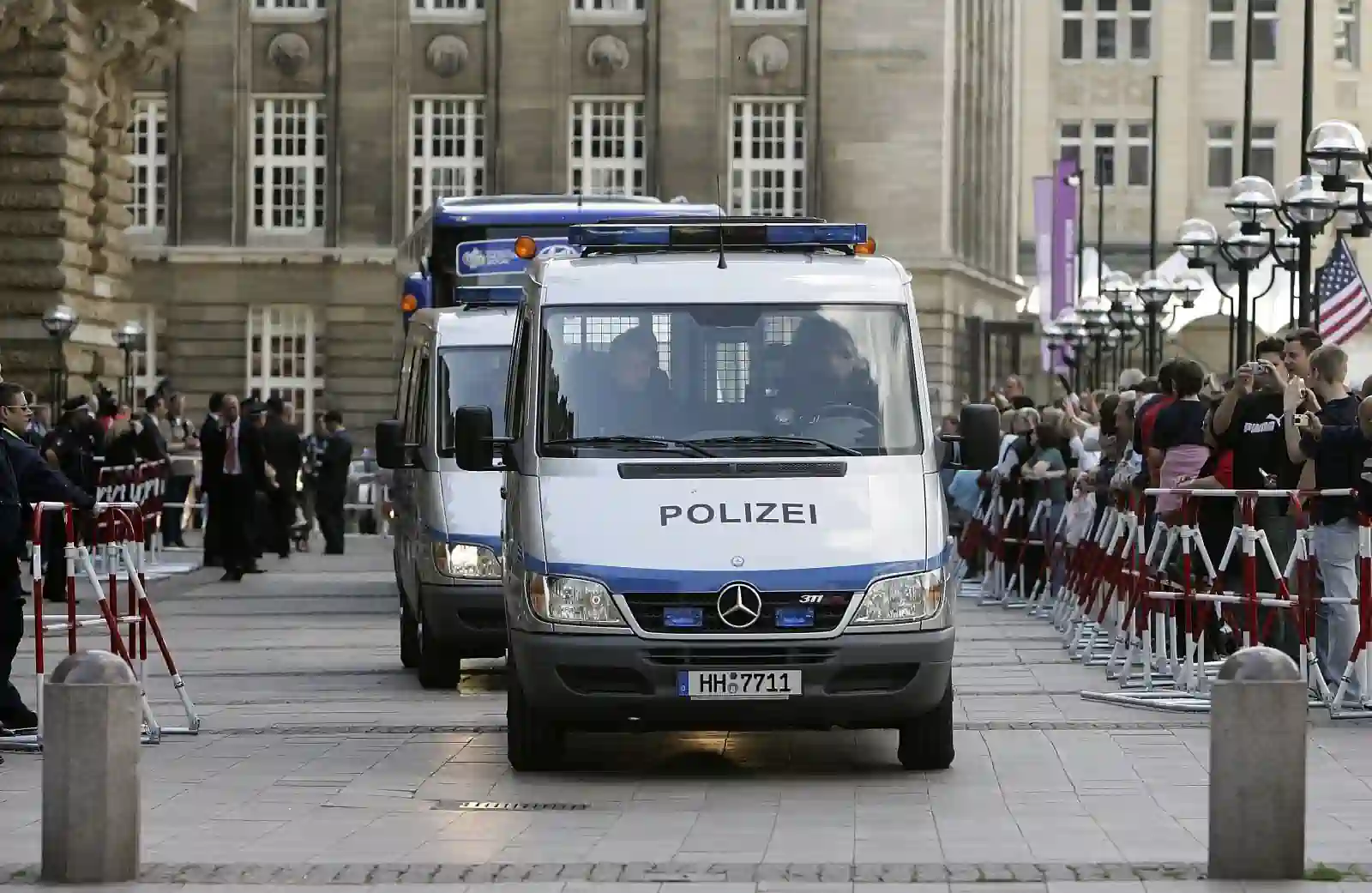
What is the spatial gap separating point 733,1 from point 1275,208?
3826cm

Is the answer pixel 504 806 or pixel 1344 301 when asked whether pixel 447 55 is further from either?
pixel 504 806

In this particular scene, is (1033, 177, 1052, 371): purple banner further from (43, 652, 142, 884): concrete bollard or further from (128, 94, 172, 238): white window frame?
(43, 652, 142, 884): concrete bollard

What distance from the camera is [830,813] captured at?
12.4 metres

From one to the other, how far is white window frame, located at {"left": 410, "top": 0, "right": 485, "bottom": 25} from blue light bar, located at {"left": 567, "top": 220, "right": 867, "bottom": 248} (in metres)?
56.4

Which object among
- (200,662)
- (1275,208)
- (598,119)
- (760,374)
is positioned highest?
(598,119)

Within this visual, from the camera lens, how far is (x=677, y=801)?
42.1 ft

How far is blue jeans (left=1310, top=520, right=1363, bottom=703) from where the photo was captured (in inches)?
645

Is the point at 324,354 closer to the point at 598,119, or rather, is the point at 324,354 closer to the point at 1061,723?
the point at 598,119

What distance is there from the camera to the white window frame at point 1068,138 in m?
92.2

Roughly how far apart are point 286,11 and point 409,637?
5131 cm

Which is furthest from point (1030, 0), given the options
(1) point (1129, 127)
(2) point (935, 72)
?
(2) point (935, 72)

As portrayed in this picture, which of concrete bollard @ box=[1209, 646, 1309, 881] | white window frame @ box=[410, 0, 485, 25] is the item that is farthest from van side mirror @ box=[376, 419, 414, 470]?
white window frame @ box=[410, 0, 485, 25]

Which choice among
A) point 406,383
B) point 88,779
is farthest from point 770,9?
point 88,779

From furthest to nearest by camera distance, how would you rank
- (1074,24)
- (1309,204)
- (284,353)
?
1. (1074,24)
2. (284,353)
3. (1309,204)
